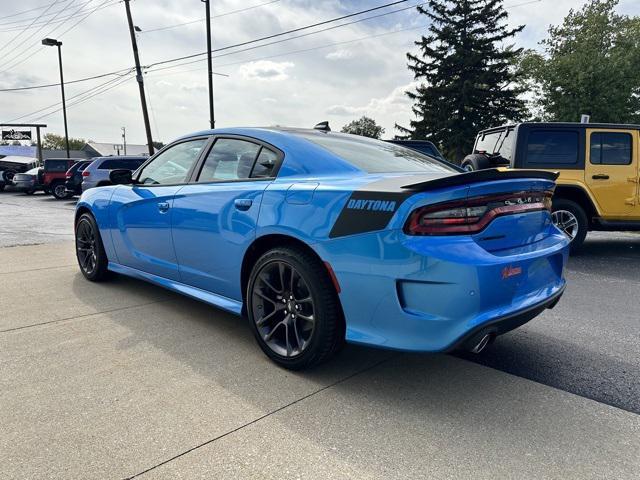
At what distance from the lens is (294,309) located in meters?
2.80

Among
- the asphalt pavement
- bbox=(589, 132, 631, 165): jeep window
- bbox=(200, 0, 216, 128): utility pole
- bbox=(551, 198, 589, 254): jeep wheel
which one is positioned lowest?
the asphalt pavement

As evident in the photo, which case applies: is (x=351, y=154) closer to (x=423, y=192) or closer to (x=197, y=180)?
(x=423, y=192)

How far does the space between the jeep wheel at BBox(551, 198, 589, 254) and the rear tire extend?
5.96 m

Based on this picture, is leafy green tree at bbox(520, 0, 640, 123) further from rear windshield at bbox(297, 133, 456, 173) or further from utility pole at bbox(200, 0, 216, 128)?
rear windshield at bbox(297, 133, 456, 173)

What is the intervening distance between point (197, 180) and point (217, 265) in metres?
0.72

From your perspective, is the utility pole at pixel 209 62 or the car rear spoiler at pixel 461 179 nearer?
the car rear spoiler at pixel 461 179

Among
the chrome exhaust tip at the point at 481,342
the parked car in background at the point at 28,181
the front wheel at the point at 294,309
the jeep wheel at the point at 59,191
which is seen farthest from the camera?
the parked car in background at the point at 28,181

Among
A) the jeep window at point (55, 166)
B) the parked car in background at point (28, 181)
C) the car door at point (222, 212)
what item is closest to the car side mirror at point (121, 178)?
the car door at point (222, 212)

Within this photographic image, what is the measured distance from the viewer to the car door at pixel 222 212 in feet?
10.0

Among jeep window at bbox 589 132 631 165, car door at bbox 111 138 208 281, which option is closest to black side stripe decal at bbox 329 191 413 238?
car door at bbox 111 138 208 281

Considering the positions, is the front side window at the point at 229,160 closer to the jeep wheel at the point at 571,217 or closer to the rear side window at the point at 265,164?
the rear side window at the point at 265,164

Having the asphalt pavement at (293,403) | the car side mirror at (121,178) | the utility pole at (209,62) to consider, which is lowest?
the asphalt pavement at (293,403)

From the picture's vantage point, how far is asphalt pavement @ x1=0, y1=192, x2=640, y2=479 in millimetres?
2006

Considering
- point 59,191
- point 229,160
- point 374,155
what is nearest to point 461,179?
point 374,155
